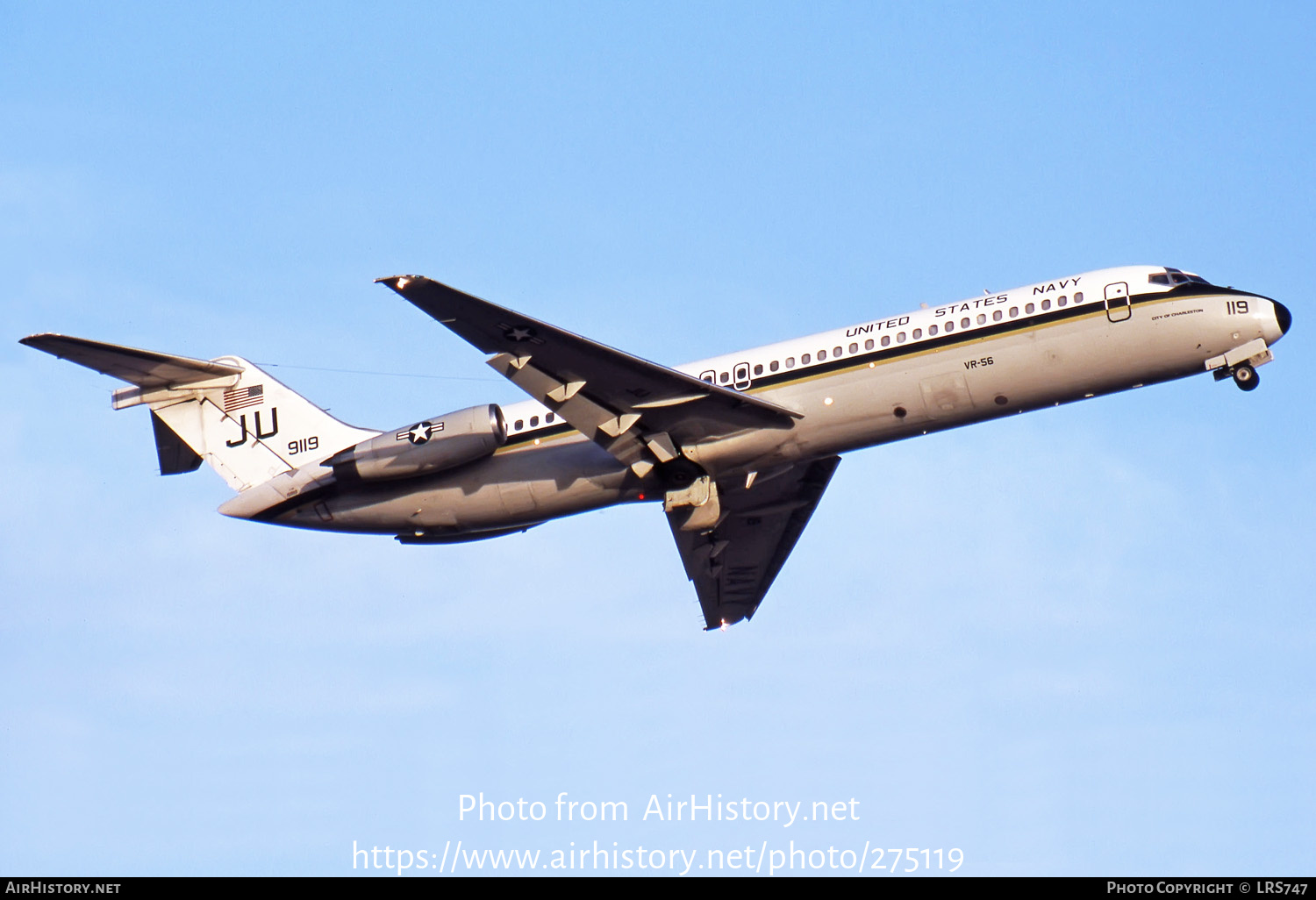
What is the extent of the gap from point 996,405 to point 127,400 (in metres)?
18.6

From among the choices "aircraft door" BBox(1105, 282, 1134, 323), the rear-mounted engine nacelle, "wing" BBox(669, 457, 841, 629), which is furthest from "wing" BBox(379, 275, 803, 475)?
"aircraft door" BBox(1105, 282, 1134, 323)

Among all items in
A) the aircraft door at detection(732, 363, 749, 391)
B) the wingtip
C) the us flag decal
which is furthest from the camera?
the us flag decal

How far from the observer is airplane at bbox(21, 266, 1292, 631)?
2725 cm

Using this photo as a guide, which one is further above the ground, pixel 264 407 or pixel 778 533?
pixel 264 407

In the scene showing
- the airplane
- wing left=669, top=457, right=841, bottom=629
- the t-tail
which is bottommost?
wing left=669, top=457, right=841, bottom=629

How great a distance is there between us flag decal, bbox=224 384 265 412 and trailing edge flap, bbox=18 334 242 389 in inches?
16.3

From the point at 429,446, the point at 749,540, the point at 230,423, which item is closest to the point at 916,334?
the point at 749,540

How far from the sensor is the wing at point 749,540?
3288cm

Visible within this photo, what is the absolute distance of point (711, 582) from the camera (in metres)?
35.4

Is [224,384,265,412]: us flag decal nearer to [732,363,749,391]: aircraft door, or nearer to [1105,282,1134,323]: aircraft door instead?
[732,363,749,391]: aircraft door

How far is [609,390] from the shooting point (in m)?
28.2

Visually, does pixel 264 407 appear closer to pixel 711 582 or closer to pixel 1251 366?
pixel 711 582

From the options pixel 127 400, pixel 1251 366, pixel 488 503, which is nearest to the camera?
pixel 1251 366
